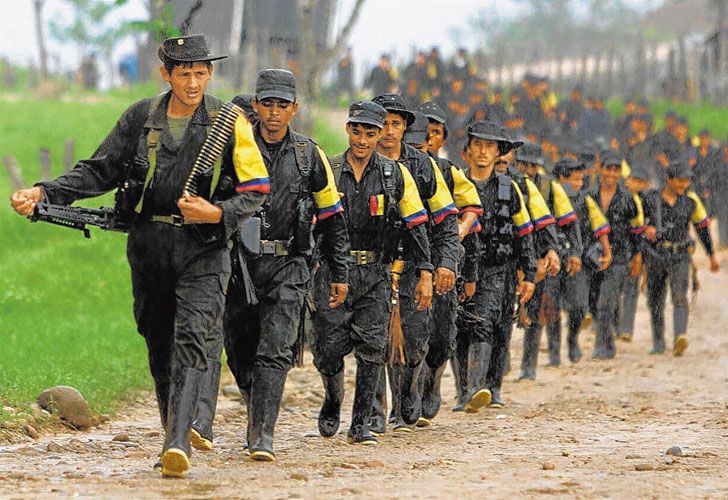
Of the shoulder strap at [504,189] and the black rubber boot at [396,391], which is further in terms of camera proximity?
the shoulder strap at [504,189]

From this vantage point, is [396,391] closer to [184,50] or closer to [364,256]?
[364,256]

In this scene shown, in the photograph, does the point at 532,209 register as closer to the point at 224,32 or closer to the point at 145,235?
the point at 145,235

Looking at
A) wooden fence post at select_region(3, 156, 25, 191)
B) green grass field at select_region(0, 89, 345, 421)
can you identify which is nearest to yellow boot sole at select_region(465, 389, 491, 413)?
green grass field at select_region(0, 89, 345, 421)

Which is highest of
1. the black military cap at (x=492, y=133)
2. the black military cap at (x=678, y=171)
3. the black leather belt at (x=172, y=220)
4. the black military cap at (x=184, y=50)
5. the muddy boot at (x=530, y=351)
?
the black military cap at (x=184, y=50)

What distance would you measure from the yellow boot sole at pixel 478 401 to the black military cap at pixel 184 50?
4862 mm

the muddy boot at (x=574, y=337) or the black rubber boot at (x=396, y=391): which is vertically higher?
the black rubber boot at (x=396, y=391)

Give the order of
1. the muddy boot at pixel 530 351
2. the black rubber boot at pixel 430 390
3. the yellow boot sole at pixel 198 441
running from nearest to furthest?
the yellow boot sole at pixel 198 441, the black rubber boot at pixel 430 390, the muddy boot at pixel 530 351

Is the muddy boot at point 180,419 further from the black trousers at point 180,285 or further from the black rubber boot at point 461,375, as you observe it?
the black rubber boot at point 461,375

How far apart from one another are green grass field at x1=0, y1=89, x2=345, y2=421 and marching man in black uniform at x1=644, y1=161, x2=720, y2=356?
567cm

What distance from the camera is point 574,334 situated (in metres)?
17.8

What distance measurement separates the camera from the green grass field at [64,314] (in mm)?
12711

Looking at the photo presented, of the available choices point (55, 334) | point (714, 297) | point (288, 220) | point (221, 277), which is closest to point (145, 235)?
point (221, 277)

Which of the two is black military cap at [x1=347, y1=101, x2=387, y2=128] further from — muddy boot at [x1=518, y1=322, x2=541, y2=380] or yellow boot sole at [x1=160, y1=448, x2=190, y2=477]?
muddy boot at [x1=518, y1=322, x2=541, y2=380]

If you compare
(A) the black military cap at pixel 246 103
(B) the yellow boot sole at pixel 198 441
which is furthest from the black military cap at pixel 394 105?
(B) the yellow boot sole at pixel 198 441
